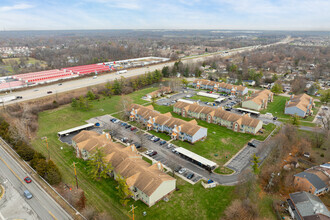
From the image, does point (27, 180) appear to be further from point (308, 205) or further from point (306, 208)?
point (308, 205)

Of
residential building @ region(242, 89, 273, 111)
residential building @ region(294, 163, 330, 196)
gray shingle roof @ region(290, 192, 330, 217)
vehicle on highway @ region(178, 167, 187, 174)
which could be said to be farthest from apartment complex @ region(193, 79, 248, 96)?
gray shingle roof @ region(290, 192, 330, 217)

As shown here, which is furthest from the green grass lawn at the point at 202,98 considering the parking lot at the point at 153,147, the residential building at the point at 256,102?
the parking lot at the point at 153,147

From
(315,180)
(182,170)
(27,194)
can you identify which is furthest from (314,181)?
(27,194)

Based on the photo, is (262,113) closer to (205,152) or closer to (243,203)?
(205,152)

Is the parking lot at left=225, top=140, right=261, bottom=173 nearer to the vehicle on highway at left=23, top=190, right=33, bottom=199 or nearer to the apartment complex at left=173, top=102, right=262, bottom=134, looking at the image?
the apartment complex at left=173, top=102, right=262, bottom=134

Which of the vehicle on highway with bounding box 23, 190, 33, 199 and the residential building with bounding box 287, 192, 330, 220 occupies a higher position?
the residential building with bounding box 287, 192, 330, 220

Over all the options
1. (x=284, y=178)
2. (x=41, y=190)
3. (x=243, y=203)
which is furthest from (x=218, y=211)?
(x=41, y=190)
